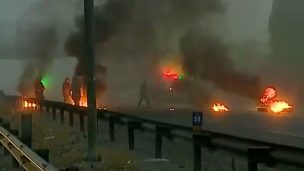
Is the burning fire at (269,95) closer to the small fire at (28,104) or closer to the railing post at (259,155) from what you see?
the small fire at (28,104)

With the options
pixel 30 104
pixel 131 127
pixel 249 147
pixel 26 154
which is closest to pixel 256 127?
pixel 131 127

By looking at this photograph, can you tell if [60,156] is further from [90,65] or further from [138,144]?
[138,144]

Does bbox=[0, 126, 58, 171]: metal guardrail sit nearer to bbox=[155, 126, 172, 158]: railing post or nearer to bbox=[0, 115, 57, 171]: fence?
bbox=[0, 115, 57, 171]: fence

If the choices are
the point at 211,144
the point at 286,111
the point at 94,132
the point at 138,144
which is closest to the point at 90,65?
the point at 94,132

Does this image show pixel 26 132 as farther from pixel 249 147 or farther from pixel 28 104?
pixel 28 104

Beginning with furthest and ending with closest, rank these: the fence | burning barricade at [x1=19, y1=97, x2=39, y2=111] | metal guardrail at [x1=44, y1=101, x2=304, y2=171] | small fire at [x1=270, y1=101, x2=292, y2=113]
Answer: small fire at [x1=270, y1=101, x2=292, y2=113]
burning barricade at [x1=19, y1=97, x2=39, y2=111]
metal guardrail at [x1=44, y1=101, x2=304, y2=171]
the fence

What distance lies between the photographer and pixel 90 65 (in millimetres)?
13820

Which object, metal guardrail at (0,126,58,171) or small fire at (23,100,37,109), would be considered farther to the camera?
small fire at (23,100,37,109)

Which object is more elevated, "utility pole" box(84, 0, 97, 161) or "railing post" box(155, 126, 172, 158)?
"utility pole" box(84, 0, 97, 161)

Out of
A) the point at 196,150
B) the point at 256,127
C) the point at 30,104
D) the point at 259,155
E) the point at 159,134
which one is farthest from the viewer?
the point at 30,104

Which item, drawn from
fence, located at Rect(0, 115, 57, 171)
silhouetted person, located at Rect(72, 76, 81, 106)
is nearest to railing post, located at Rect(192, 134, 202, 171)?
fence, located at Rect(0, 115, 57, 171)

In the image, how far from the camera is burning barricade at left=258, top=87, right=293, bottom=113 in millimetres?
54725

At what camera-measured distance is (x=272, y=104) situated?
5488 cm

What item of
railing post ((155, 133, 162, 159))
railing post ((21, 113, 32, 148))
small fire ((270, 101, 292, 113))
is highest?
small fire ((270, 101, 292, 113))
